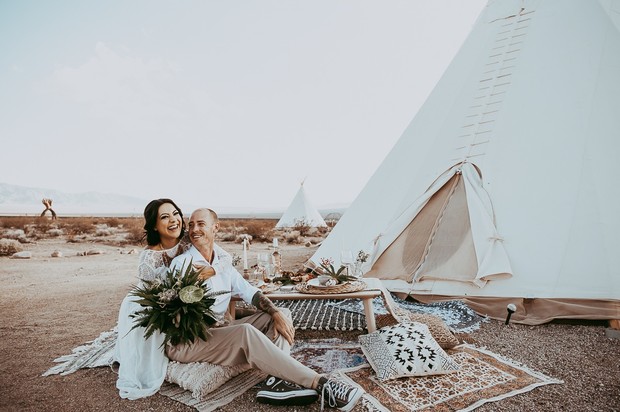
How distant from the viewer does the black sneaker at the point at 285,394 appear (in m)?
2.28

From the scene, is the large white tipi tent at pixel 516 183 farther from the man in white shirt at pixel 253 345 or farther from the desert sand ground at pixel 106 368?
the man in white shirt at pixel 253 345

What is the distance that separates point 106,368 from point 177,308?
4.59ft

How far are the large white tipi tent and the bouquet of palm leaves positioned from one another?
3169 millimetres

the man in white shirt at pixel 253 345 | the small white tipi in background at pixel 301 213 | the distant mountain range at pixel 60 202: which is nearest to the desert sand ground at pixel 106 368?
the man in white shirt at pixel 253 345

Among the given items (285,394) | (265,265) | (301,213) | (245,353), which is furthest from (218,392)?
(301,213)

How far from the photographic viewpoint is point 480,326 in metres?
3.88

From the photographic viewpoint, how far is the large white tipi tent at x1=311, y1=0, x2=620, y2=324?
411 centimetres

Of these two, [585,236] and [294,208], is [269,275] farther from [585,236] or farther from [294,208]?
[294,208]

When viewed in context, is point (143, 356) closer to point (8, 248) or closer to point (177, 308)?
point (177, 308)

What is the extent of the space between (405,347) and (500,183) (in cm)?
310

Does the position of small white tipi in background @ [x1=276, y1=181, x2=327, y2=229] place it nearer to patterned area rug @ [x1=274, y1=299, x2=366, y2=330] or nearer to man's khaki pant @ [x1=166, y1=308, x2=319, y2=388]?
patterned area rug @ [x1=274, y1=299, x2=366, y2=330]

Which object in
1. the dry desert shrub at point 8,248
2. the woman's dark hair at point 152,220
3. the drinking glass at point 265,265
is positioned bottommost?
the dry desert shrub at point 8,248

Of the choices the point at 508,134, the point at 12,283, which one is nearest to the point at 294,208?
the point at 12,283

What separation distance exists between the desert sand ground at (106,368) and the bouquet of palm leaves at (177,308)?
544mm
